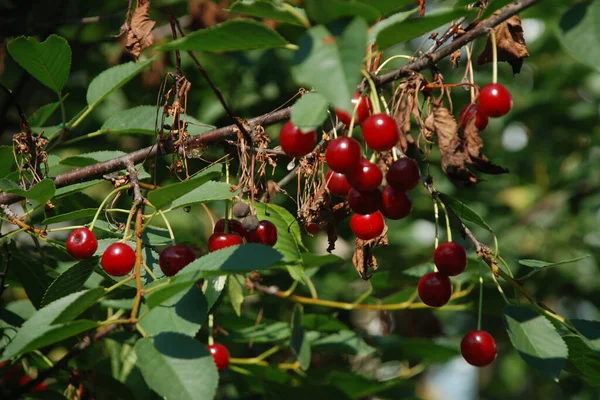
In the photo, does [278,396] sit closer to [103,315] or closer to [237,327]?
[237,327]

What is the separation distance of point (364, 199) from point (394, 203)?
6 cm

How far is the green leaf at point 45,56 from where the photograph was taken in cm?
172

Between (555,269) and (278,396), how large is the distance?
7.35 feet

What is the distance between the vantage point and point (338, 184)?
139 centimetres

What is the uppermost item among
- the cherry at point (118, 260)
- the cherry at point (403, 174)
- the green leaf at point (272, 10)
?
the green leaf at point (272, 10)

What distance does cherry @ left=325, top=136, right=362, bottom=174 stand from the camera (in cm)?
119

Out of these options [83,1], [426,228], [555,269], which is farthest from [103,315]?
[426,228]

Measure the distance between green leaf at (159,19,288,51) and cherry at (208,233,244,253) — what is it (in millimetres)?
408

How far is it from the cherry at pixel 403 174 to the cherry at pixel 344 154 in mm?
104

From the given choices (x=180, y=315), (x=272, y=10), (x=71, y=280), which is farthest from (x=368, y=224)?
(x=71, y=280)

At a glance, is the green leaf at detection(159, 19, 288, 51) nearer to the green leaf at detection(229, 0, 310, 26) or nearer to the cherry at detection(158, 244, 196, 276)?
the green leaf at detection(229, 0, 310, 26)

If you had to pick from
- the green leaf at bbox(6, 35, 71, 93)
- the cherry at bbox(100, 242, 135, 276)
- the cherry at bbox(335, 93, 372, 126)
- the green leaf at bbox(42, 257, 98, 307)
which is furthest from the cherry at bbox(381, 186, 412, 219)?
the green leaf at bbox(6, 35, 71, 93)

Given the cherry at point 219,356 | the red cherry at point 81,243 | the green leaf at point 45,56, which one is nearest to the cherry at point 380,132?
the red cherry at point 81,243

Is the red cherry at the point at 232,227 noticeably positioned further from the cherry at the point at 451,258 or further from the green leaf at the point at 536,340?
the green leaf at the point at 536,340
